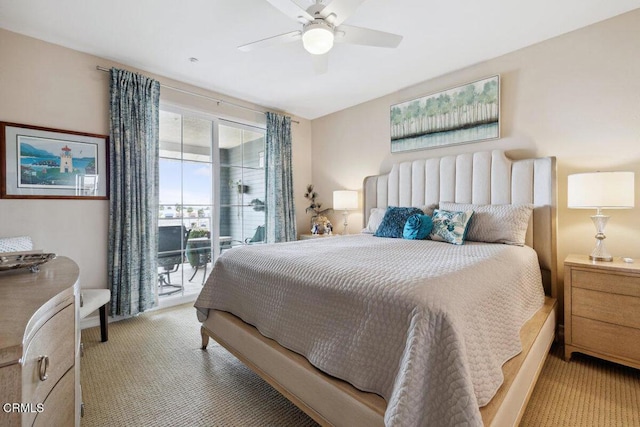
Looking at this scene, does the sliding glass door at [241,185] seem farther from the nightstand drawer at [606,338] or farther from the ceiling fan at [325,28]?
the nightstand drawer at [606,338]

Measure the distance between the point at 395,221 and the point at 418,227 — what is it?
0.30m

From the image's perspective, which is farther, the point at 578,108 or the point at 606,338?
the point at 578,108

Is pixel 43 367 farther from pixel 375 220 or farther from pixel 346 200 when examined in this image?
pixel 346 200

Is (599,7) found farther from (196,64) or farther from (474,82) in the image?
(196,64)

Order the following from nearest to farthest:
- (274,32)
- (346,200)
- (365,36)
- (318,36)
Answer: (318,36)
(365,36)
(274,32)
(346,200)

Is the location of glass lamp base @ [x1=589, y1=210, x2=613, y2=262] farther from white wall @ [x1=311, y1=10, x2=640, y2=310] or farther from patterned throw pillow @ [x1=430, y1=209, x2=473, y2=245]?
patterned throw pillow @ [x1=430, y1=209, x2=473, y2=245]

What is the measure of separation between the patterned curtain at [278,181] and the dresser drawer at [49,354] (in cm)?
316

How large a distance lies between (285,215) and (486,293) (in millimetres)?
3231

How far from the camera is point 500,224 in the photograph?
242 cm

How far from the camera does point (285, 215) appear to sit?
429 centimetres

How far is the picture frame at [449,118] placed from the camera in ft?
9.45

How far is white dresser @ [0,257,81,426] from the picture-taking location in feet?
1.89

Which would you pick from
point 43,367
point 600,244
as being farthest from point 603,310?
point 43,367

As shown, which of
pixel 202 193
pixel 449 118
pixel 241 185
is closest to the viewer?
pixel 449 118
